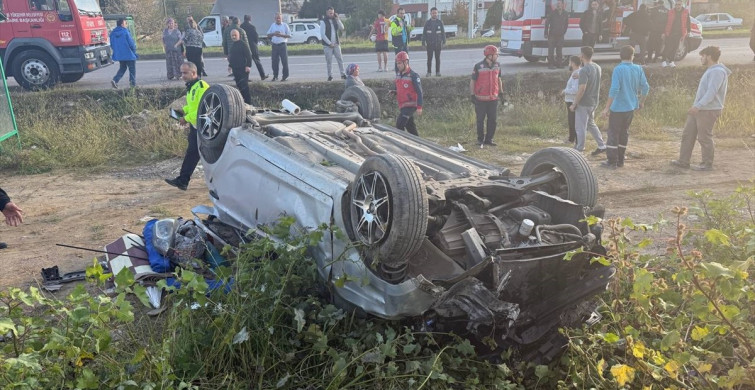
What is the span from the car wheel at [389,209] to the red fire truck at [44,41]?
11558mm

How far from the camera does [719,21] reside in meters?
34.0

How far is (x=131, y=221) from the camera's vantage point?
6.91m

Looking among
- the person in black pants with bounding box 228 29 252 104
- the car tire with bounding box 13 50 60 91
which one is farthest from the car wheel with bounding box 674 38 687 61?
the car tire with bounding box 13 50 60 91

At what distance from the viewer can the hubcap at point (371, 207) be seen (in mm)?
3498

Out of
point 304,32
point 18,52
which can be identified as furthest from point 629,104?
point 304,32

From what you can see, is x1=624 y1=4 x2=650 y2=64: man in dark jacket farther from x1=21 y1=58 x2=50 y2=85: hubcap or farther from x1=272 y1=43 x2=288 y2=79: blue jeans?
x1=21 y1=58 x2=50 y2=85: hubcap

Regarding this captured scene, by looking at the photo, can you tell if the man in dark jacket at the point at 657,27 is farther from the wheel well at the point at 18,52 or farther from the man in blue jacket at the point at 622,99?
the wheel well at the point at 18,52

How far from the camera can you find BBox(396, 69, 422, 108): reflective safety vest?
943 cm

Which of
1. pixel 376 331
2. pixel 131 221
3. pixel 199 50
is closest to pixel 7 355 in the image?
pixel 376 331

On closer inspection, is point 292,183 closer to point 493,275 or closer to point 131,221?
point 493,275

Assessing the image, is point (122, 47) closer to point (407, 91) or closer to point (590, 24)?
point (407, 91)

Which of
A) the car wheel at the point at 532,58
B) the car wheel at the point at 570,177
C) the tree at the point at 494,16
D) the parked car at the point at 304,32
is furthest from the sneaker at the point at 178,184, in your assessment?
the tree at the point at 494,16

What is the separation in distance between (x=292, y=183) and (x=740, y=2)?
46750mm

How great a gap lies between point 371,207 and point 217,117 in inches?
91.0
